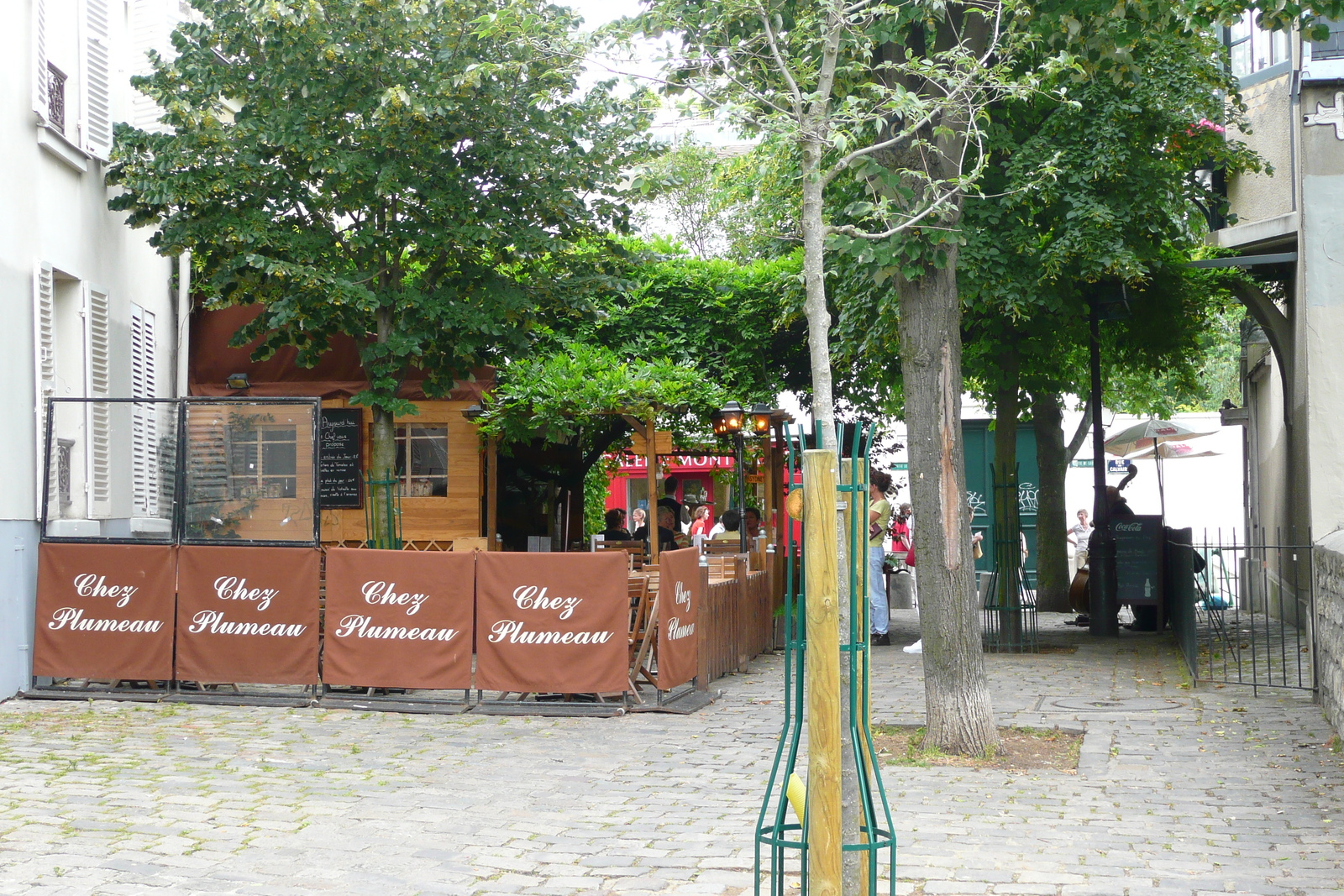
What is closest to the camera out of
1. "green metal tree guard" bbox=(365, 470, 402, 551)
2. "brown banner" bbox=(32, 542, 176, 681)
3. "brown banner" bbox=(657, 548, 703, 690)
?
"brown banner" bbox=(657, 548, 703, 690)

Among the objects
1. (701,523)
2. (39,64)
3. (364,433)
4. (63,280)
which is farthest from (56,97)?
(701,523)

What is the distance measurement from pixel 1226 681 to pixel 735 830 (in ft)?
22.3

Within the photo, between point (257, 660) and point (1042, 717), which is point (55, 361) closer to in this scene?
point (257, 660)

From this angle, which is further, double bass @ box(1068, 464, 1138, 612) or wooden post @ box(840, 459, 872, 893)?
double bass @ box(1068, 464, 1138, 612)

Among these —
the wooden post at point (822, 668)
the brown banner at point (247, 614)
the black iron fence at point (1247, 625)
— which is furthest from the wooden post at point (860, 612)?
the brown banner at point (247, 614)

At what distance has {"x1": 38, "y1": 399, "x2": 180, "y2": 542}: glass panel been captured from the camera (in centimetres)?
1111

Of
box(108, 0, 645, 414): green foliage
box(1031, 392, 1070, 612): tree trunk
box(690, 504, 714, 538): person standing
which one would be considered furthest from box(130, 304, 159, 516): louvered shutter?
box(1031, 392, 1070, 612): tree trunk

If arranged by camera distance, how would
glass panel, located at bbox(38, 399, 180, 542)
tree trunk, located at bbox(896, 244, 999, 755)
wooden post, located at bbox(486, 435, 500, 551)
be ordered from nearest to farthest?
tree trunk, located at bbox(896, 244, 999, 755), glass panel, located at bbox(38, 399, 180, 542), wooden post, located at bbox(486, 435, 500, 551)

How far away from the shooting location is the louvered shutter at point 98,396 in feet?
37.7

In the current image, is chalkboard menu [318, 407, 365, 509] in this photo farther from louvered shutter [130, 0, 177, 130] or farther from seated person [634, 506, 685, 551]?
louvered shutter [130, 0, 177, 130]

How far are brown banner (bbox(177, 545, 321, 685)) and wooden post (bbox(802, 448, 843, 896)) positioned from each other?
693cm

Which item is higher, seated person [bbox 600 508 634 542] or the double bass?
seated person [bbox 600 508 634 542]

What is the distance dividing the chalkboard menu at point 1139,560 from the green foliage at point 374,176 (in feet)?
24.4

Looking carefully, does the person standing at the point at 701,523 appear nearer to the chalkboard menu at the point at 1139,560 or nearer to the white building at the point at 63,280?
the chalkboard menu at the point at 1139,560
